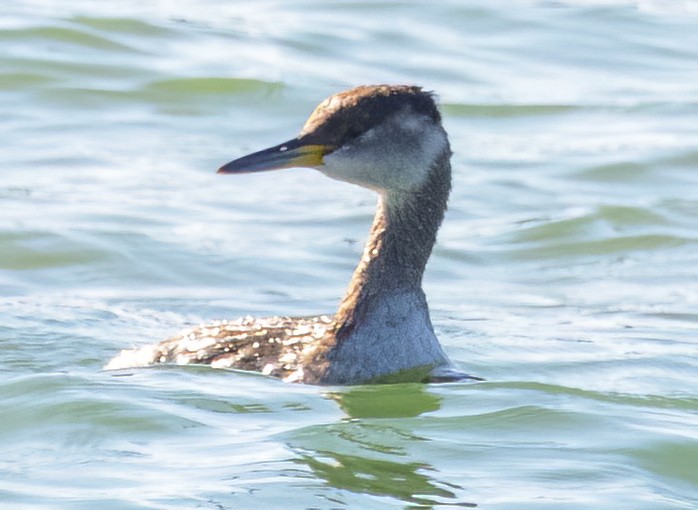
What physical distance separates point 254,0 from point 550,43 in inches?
137

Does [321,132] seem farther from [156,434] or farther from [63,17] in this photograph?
[63,17]

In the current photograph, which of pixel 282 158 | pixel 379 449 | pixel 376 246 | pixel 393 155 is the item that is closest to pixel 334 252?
pixel 376 246

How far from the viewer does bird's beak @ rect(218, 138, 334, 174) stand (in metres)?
10.2

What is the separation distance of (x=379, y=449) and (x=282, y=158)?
1.72 m

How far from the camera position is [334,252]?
48.9ft

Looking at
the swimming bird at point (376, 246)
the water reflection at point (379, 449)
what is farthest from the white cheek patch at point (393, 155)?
the water reflection at point (379, 449)

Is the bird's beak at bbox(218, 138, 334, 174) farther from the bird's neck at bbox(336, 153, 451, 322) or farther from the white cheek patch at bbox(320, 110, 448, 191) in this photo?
the bird's neck at bbox(336, 153, 451, 322)

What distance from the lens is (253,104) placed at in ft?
61.9

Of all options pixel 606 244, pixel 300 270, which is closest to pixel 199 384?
pixel 300 270

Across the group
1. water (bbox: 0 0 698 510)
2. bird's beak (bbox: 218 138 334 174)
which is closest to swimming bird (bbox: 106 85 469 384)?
bird's beak (bbox: 218 138 334 174)

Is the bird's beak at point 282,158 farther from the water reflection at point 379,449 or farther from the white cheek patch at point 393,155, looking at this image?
the water reflection at point 379,449

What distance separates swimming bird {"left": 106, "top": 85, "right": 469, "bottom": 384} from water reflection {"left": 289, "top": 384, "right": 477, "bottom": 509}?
20cm

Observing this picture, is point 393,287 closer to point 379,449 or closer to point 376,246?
point 376,246

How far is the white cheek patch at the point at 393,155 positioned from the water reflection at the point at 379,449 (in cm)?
110
